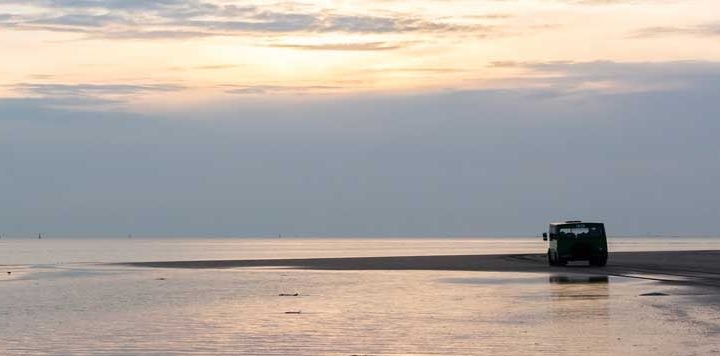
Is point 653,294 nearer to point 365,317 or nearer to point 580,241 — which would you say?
point 365,317

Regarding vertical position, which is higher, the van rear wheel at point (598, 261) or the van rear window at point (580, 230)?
the van rear window at point (580, 230)

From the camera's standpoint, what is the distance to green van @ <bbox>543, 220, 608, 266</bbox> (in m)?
64.1

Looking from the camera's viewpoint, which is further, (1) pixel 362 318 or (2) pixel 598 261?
(2) pixel 598 261

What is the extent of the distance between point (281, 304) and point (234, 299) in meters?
3.70

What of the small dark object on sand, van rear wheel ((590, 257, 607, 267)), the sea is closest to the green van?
van rear wheel ((590, 257, 607, 267))

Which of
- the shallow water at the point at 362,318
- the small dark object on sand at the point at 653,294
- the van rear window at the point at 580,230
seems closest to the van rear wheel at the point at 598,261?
the van rear window at the point at 580,230

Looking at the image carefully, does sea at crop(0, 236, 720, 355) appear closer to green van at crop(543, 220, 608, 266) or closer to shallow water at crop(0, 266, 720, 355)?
shallow water at crop(0, 266, 720, 355)

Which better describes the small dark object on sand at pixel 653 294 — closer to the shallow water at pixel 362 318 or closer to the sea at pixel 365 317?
the sea at pixel 365 317

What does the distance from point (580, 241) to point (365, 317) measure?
1338 inches

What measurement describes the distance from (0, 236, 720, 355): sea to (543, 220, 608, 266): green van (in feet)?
29.0

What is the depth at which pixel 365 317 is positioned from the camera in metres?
33.0

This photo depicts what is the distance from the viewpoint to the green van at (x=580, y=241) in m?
64.1

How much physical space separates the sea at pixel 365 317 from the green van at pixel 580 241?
885 cm

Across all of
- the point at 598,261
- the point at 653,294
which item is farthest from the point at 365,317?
the point at 598,261
